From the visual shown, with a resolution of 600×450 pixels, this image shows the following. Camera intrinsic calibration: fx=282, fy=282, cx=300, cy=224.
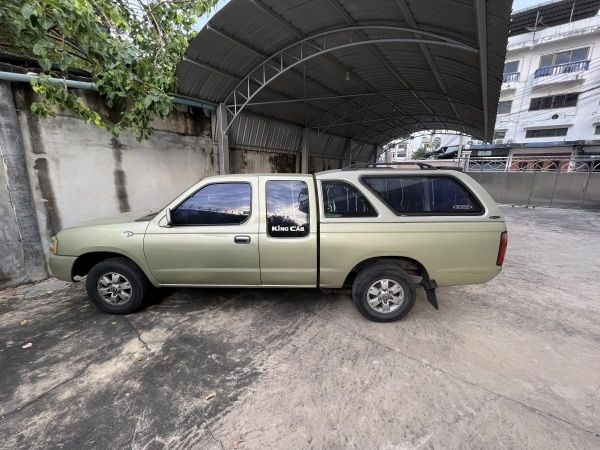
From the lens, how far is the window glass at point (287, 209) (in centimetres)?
340

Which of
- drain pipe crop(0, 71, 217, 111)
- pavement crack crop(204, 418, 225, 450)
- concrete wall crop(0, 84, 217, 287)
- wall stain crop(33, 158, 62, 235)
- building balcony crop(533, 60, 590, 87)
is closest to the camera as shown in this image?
pavement crack crop(204, 418, 225, 450)

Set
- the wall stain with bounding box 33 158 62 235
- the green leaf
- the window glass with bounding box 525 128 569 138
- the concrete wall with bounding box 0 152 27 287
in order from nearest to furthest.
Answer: the green leaf
the concrete wall with bounding box 0 152 27 287
the wall stain with bounding box 33 158 62 235
the window glass with bounding box 525 128 569 138

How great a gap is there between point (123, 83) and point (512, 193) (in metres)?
17.5

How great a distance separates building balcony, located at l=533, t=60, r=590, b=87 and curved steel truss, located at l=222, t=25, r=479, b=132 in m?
26.2

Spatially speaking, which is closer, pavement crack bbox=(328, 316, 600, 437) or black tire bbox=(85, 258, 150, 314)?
pavement crack bbox=(328, 316, 600, 437)

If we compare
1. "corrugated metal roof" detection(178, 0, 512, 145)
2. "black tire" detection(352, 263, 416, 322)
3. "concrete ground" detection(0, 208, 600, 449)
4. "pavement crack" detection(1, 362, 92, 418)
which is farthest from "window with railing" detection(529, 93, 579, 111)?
"pavement crack" detection(1, 362, 92, 418)

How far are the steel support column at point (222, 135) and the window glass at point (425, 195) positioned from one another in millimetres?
5880

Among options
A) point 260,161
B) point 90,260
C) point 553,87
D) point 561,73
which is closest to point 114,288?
point 90,260

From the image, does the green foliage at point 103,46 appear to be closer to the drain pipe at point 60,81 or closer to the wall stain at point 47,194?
the drain pipe at point 60,81

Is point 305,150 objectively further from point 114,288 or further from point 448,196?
point 114,288

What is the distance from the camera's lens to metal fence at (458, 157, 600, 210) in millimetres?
12852

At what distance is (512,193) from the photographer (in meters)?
14.9

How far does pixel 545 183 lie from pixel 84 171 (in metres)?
18.4

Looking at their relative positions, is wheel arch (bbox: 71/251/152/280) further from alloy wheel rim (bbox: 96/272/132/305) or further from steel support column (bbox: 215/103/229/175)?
steel support column (bbox: 215/103/229/175)
